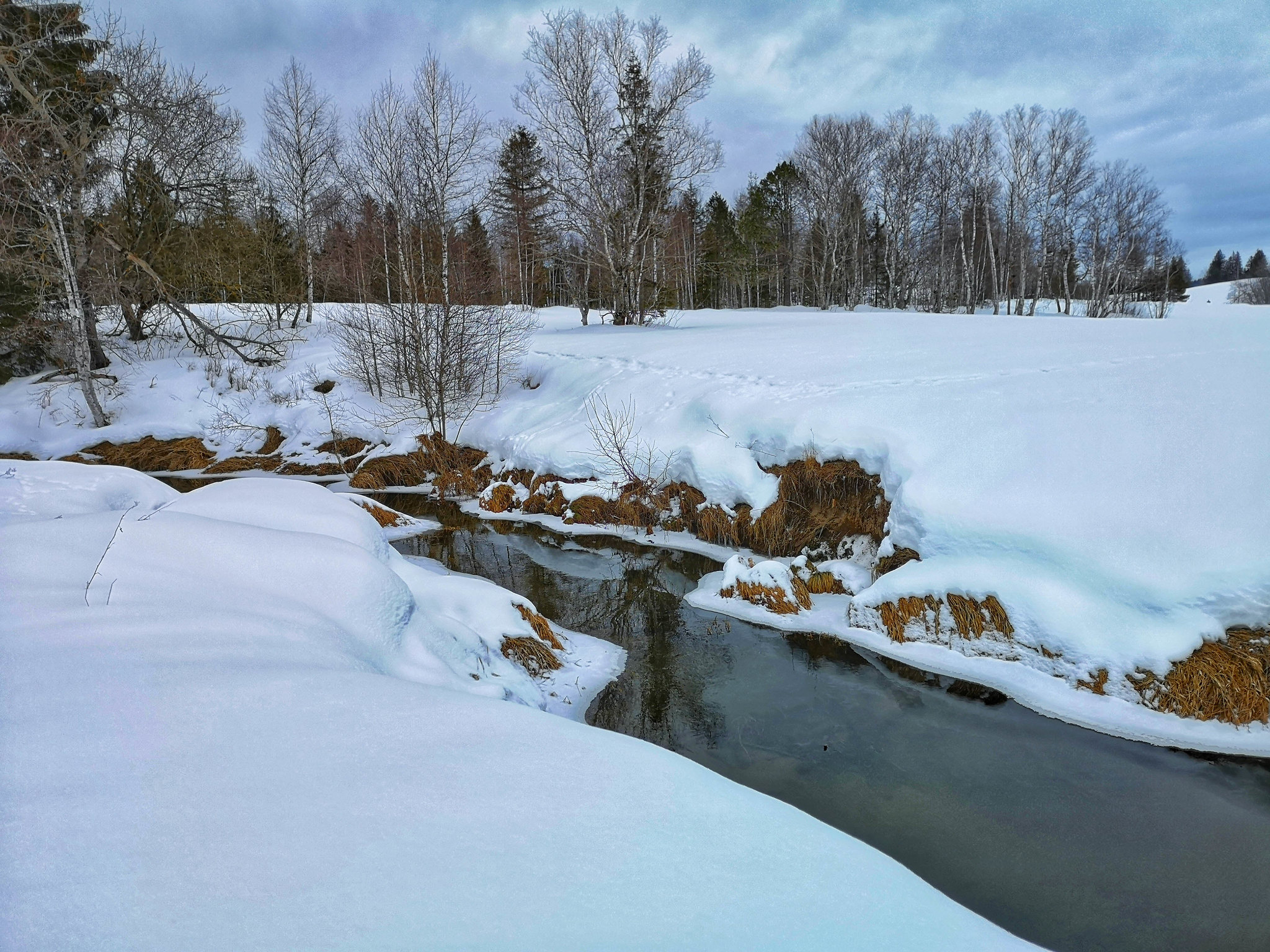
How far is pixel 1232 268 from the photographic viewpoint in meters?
77.6

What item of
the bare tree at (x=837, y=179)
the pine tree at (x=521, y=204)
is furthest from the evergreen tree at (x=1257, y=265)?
the pine tree at (x=521, y=204)

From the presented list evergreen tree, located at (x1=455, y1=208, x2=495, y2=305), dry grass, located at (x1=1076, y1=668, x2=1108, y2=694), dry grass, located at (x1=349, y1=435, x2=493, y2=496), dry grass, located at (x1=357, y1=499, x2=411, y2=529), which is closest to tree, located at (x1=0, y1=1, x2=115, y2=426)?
evergreen tree, located at (x1=455, y1=208, x2=495, y2=305)

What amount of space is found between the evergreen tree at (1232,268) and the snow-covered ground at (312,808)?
336 feet

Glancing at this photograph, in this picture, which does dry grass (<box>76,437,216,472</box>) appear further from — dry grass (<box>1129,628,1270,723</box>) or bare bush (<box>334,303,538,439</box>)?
dry grass (<box>1129,628,1270,723</box>)

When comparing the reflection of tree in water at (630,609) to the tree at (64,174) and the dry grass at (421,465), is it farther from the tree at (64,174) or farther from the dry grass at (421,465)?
the tree at (64,174)

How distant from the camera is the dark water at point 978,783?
337 centimetres

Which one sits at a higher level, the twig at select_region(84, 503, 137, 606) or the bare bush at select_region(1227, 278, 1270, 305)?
the bare bush at select_region(1227, 278, 1270, 305)

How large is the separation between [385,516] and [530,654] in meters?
5.80

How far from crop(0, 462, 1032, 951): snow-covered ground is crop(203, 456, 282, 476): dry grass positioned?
12592 millimetres

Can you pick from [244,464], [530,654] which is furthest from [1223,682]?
[244,464]

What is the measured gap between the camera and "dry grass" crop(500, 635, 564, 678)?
215 inches

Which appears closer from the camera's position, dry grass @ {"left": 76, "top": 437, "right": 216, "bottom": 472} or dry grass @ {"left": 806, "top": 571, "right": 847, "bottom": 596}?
dry grass @ {"left": 806, "top": 571, "right": 847, "bottom": 596}

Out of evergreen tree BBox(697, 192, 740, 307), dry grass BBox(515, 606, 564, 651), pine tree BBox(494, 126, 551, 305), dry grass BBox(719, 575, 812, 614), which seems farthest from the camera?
evergreen tree BBox(697, 192, 740, 307)

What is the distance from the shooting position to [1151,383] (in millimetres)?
7344
